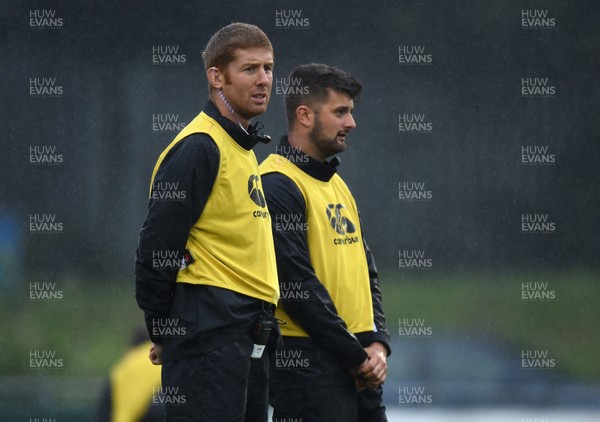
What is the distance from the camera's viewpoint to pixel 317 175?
3.31m

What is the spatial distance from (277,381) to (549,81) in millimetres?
2918

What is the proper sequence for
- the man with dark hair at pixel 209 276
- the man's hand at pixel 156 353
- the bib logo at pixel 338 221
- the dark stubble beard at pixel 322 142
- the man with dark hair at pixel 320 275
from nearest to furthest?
1. the man with dark hair at pixel 209 276
2. the man's hand at pixel 156 353
3. the man with dark hair at pixel 320 275
4. the bib logo at pixel 338 221
5. the dark stubble beard at pixel 322 142

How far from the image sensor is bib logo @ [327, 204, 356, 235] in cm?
324

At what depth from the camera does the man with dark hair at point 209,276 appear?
2.48 meters

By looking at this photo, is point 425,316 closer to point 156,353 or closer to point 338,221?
point 338,221

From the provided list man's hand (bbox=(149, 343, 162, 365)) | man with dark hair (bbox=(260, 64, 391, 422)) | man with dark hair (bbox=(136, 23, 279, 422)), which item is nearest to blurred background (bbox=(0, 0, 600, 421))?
man with dark hair (bbox=(260, 64, 391, 422))

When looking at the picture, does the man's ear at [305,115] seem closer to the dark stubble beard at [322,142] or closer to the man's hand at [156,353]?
the dark stubble beard at [322,142]

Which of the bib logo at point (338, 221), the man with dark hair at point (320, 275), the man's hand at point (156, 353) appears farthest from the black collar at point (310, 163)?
the man's hand at point (156, 353)

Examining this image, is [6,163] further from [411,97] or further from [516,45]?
[516,45]

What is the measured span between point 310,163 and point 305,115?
19cm

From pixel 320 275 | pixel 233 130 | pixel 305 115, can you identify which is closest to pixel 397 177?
pixel 305 115

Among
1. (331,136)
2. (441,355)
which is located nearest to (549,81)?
(441,355)

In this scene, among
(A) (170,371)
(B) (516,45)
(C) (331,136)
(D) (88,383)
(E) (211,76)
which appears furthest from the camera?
→ (B) (516,45)

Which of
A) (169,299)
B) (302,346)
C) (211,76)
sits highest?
(211,76)
